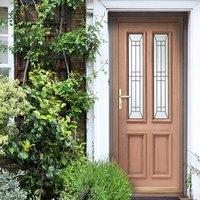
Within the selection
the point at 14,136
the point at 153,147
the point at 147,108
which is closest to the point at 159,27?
the point at 147,108

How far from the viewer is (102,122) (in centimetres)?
821

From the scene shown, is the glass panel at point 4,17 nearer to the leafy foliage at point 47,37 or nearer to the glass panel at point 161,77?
the leafy foliage at point 47,37

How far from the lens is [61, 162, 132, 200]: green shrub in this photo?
22.5ft

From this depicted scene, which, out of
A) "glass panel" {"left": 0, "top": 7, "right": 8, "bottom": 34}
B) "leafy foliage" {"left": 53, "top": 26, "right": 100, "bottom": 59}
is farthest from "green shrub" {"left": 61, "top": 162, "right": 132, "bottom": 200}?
"glass panel" {"left": 0, "top": 7, "right": 8, "bottom": 34}

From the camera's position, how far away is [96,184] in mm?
6887

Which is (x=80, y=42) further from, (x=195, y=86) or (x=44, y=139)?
(x=195, y=86)

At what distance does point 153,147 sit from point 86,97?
1.22 m

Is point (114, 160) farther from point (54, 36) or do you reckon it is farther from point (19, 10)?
point (19, 10)

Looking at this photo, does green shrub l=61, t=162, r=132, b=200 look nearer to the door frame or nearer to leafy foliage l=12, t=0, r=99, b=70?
the door frame

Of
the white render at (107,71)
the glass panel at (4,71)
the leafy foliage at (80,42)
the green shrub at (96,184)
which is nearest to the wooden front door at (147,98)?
the white render at (107,71)

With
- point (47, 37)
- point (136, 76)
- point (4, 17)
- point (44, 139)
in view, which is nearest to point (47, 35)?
point (47, 37)

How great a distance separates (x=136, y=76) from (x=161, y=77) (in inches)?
13.9

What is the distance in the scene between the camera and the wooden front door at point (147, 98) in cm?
844

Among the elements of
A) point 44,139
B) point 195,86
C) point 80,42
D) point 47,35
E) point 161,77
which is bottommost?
point 44,139
